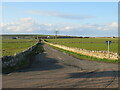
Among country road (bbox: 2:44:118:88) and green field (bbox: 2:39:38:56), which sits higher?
green field (bbox: 2:39:38:56)

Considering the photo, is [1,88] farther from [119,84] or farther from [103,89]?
[119,84]

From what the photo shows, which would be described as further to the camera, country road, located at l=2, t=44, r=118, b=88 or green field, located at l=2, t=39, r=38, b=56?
green field, located at l=2, t=39, r=38, b=56

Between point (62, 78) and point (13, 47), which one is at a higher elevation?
point (13, 47)

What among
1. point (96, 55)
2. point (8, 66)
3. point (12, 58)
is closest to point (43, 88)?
point (8, 66)

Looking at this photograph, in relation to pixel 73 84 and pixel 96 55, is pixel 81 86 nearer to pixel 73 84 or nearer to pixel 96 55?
pixel 73 84

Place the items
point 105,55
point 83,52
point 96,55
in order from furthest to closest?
1. point 83,52
2. point 96,55
3. point 105,55

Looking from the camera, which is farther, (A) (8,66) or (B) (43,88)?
(A) (8,66)

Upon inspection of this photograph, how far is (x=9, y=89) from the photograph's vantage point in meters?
8.44

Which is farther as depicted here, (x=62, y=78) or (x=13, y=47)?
(x=13, y=47)

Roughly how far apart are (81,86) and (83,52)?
2460 cm

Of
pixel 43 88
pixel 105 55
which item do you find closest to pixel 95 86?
pixel 43 88

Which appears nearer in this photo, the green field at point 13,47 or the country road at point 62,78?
the country road at point 62,78

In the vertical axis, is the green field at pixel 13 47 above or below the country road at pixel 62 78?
above

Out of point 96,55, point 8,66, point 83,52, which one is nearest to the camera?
point 8,66
